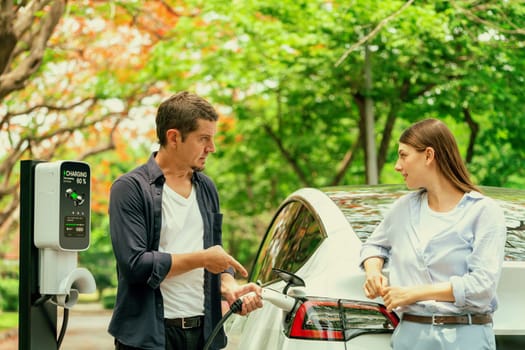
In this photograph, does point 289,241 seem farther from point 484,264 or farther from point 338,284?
point 484,264

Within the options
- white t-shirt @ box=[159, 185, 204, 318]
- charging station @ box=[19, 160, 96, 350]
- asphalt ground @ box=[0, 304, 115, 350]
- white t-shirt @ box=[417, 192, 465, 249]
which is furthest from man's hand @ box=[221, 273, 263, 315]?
asphalt ground @ box=[0, 304, 115, 350]

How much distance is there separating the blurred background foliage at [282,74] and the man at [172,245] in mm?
6724

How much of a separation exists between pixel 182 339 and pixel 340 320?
74 cm

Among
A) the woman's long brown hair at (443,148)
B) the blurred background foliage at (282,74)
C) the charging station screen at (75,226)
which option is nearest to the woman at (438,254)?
the woman's long brown hair at (443,148)

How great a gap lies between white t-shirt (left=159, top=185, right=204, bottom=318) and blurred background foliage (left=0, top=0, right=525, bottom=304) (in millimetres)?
6783

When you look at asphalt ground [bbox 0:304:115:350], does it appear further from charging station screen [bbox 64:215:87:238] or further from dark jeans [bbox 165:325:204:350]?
dark jeans [bbox 165:325:204:350]

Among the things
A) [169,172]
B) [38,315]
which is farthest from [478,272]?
[38,315]

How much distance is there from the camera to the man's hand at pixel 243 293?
12.6 ft

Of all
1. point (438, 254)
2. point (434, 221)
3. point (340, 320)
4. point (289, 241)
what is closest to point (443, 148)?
point (434, 221)

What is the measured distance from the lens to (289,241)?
15.7ft

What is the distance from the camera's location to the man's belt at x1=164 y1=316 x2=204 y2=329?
148 inches

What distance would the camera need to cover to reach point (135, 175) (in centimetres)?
381

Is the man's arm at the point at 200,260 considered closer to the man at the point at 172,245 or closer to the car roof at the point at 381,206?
the man at the point at 172,245

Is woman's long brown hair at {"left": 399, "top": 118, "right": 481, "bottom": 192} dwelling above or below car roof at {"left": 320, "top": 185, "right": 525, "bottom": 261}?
above
